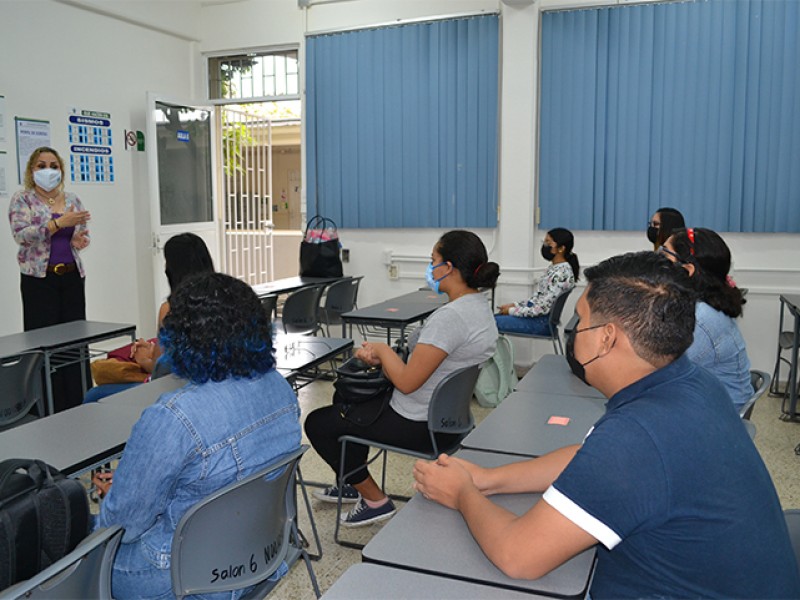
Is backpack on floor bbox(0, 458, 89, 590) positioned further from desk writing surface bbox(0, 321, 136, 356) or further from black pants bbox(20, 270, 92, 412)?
black pants bbox(20, 270, 92, 412)

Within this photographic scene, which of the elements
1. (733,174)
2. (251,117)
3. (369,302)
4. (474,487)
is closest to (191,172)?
(251,117)

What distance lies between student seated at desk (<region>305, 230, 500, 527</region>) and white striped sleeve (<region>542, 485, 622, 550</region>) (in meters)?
1.54

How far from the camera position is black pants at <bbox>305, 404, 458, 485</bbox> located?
2.81 metres

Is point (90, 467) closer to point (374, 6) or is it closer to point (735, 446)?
point (735, 446)

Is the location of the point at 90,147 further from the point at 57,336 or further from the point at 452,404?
the point at 452,404

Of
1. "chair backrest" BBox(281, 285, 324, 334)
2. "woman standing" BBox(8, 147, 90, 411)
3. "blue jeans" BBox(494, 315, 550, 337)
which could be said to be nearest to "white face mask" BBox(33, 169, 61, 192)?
"woman standing" BBox(8, 147, 90, 411)

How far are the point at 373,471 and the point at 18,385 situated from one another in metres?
1.72

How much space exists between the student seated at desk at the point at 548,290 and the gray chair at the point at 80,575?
12.9 ft

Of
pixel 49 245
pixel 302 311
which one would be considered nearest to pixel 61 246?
pixel 49 245

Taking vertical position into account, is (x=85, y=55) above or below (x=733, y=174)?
above

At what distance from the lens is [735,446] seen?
3.87 ft

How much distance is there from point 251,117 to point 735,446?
695 centimetres

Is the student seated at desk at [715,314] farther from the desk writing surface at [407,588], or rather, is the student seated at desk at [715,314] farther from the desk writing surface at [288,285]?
the desk writing surface at [288,285]

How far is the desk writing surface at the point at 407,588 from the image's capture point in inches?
47.6
